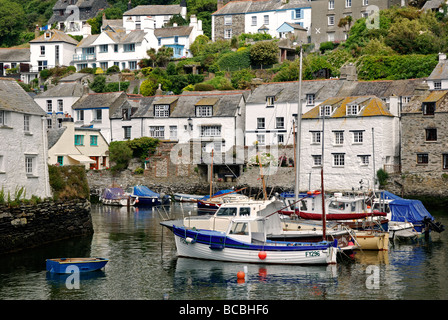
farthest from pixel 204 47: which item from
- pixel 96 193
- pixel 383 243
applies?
pixel 383 243

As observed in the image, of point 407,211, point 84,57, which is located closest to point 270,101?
point 407,211

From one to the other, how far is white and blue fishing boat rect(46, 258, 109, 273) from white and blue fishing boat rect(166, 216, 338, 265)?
505 centimetres

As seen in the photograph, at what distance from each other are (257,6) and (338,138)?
43.9m

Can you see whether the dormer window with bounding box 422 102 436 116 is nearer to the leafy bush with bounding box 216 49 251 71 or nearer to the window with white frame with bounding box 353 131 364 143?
the window with white frame with bounding box 353 131 364 143

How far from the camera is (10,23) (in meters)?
126

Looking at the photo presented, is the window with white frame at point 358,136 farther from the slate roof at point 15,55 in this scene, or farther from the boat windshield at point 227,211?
the slate roof at point 15,55

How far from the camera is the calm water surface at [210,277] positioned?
27.4 meters

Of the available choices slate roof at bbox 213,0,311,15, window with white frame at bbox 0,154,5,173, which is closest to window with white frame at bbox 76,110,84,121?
slate roof at bbox 213,0,311,15

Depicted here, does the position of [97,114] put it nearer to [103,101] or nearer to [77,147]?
[103,101]

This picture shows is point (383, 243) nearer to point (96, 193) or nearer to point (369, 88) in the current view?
point (369, 88)

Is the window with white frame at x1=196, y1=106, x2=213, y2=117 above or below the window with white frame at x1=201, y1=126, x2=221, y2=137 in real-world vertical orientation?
above

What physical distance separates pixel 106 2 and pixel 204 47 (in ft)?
143

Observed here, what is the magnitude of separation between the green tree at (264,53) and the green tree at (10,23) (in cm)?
5834

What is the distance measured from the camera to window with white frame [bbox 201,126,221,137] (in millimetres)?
71938
